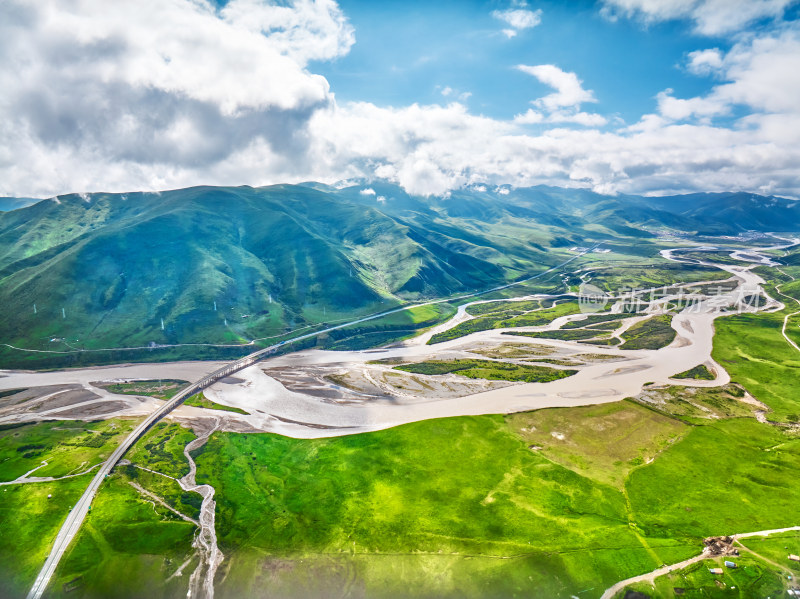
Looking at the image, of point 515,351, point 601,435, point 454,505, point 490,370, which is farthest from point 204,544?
point 515,351

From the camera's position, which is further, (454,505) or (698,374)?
(698,374)

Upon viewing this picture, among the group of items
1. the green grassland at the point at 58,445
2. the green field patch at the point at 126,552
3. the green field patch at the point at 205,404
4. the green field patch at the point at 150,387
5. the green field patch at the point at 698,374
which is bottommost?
the green field patch at the point at 126,552

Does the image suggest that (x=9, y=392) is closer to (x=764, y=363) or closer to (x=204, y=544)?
(x=204, y=544)

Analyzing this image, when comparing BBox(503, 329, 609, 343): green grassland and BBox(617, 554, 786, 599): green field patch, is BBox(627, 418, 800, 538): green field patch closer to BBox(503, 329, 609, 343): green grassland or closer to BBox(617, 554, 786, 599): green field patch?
BBox(617, 554, 786, 599): green field patch

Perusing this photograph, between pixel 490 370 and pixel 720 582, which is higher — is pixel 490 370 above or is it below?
above

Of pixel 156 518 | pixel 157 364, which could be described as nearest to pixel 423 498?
pixel 156 518

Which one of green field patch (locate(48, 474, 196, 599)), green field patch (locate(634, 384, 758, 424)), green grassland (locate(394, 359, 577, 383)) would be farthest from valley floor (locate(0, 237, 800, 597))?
green grassland (locate(394, 359, 577, 383))

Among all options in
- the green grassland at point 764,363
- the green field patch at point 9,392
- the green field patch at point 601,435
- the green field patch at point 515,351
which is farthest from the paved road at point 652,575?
the green field patch at point 9,392

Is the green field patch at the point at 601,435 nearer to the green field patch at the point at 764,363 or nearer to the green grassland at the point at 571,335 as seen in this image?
the green field patch at the point at 764,363
